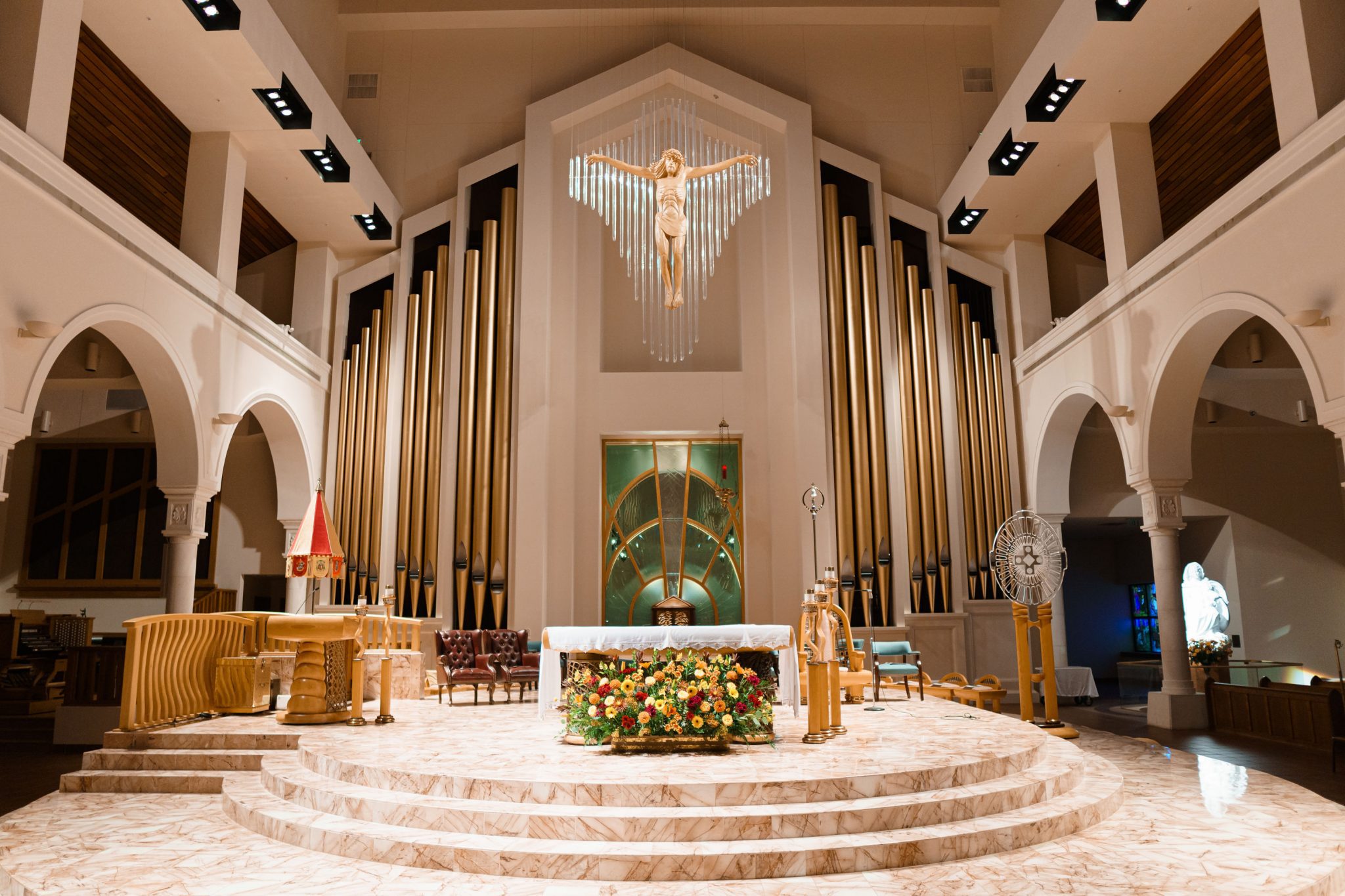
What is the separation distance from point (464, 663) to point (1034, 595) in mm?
5426

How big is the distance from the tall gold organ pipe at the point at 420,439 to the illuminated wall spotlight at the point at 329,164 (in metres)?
1.87

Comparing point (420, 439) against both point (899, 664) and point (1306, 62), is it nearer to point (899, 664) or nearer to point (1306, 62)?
point (899, 664)

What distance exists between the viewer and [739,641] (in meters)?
7.28

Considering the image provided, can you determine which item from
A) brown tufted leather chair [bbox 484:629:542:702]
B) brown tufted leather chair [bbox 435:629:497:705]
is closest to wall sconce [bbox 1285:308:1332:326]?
brown tufted leather chair [bbox 484:629:542:702]

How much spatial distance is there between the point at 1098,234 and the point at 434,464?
9188 mm

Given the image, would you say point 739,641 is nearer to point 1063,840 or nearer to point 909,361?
point 1063,840

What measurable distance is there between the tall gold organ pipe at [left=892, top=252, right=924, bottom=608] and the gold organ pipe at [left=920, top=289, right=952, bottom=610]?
0.63 ft

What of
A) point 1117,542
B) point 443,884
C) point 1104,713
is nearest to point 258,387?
point 443,884

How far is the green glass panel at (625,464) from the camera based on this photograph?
12602mm

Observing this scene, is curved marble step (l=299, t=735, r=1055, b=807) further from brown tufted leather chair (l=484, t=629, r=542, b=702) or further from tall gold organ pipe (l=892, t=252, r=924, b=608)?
tall gold organ pipe (l=892, t=252, r=924, b=608)

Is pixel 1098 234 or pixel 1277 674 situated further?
pixel 1098 234

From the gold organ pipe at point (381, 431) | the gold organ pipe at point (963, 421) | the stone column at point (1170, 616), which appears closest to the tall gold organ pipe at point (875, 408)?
the gold organ pipe at point (963, 421)

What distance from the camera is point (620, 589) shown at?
40.4 ft

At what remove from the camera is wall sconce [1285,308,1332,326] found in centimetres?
646
